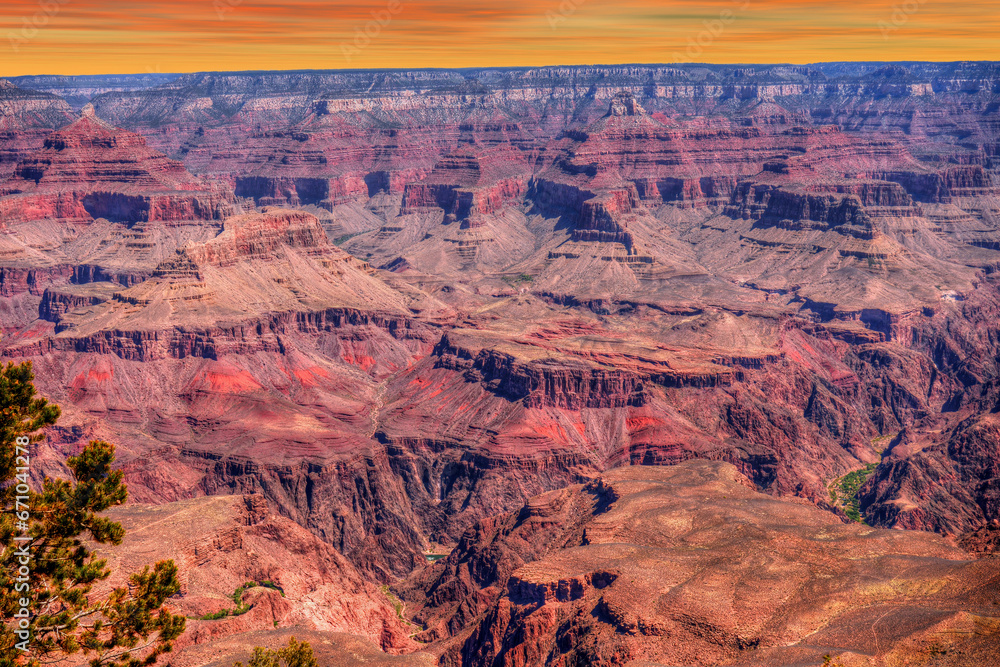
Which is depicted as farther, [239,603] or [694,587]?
[239,603]

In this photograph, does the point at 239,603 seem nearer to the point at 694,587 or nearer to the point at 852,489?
the point at 694,587

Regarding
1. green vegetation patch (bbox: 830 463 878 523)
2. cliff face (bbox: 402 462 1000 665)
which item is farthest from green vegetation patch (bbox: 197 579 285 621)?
green vegetation patch (bbox: 830 463 878 523)

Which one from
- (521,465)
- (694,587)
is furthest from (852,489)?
(694,587)

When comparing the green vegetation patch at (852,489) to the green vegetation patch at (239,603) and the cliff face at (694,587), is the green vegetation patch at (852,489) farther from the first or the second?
the green vegetation patch at (239,603)

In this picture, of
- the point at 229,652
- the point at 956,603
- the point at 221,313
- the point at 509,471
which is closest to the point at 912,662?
the point at 956,603

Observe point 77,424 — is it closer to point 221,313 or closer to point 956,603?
point 221,313

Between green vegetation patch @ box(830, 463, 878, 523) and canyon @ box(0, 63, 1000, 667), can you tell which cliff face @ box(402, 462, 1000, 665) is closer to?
canyon @ box(0, 63, 1000, 667)

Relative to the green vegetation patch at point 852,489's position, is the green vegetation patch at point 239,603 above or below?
above

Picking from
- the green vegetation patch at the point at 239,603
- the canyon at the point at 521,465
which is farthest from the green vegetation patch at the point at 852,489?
the green vegetation patch at the point at 239,603

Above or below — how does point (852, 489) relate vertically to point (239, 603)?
below

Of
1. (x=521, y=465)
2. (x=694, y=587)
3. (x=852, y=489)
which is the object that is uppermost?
(x=694, y=587)

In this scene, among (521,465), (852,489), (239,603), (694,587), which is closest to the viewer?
(694,587)
